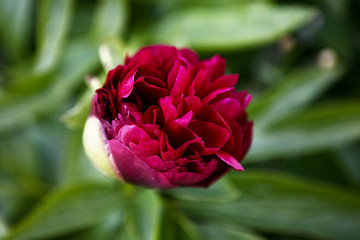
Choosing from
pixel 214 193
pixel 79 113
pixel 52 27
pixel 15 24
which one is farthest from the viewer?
pixel 15 24

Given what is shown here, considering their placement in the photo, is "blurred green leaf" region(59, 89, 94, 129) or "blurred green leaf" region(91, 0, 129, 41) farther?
"blurred green leaf" region(91, 0, 129, 41)

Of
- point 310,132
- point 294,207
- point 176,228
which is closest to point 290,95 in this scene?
Answer: point 310,132

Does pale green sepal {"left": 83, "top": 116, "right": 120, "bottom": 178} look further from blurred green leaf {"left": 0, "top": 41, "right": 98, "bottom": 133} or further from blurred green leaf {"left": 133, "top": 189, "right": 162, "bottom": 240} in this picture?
blurred green leaf {"left": 0, "top": 41, "right": 98, "bottom": 133}

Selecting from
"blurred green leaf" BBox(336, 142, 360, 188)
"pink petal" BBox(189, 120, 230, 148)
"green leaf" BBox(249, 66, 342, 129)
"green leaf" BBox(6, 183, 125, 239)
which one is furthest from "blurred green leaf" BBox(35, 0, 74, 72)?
"blurred green leaf" BBox(336, 142, 360, 188)

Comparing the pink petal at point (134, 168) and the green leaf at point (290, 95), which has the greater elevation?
the pink petal at point (134, 168)

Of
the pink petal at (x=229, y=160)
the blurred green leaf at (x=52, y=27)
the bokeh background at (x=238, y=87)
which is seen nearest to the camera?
the pink petal at (x=229, y=160)

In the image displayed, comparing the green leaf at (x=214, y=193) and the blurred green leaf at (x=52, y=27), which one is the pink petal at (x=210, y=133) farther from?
the blurred green leaf at (x=52, y=27)

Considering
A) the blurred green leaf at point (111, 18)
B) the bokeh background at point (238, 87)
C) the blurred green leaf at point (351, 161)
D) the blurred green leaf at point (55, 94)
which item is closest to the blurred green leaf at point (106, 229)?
the bokeh background at point (238, 87)

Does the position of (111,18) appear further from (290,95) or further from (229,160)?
(229,160)
